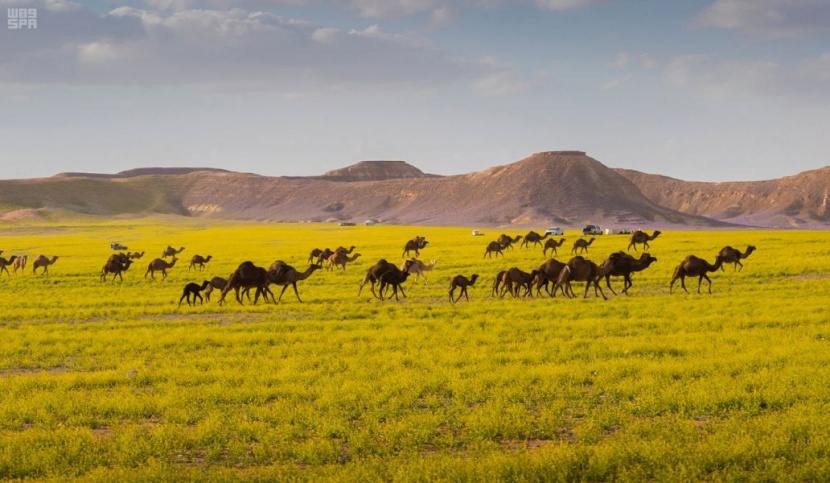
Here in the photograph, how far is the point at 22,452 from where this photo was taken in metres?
9.70

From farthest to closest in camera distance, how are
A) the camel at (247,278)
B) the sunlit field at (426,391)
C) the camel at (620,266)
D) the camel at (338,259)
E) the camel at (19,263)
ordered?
the camel at (19,263)
the camel at (338,259)
the camel at (620,266)
the camel at (247,278)
the sunlit field at (426,391)

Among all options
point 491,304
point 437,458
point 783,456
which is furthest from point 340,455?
point 491,304

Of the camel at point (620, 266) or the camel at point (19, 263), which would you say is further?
the camel at point (19, 263)

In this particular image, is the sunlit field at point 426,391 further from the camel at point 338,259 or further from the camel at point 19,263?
the camel at point 19,263

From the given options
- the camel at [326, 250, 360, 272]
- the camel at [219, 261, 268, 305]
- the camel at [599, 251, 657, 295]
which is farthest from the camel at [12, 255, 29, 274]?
the camel at [599, 251, 657, 295]

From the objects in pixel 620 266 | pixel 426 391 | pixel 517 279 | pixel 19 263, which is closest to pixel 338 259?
pixel 517 279

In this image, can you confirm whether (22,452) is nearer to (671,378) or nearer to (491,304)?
(671,378)

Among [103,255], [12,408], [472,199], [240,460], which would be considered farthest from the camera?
[472,199]

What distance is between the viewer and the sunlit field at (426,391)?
29.7ft

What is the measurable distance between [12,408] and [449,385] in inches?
297

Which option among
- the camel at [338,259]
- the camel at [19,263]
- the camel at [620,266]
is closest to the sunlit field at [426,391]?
the camel at [620,266]

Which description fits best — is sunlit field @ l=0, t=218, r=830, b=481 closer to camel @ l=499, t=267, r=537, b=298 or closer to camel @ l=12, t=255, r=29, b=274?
A: camel @ l=499, t=267, r=537, b=298

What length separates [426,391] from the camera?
12766 millimetres

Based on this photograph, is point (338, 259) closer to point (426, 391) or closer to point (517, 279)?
point (517, 279)
